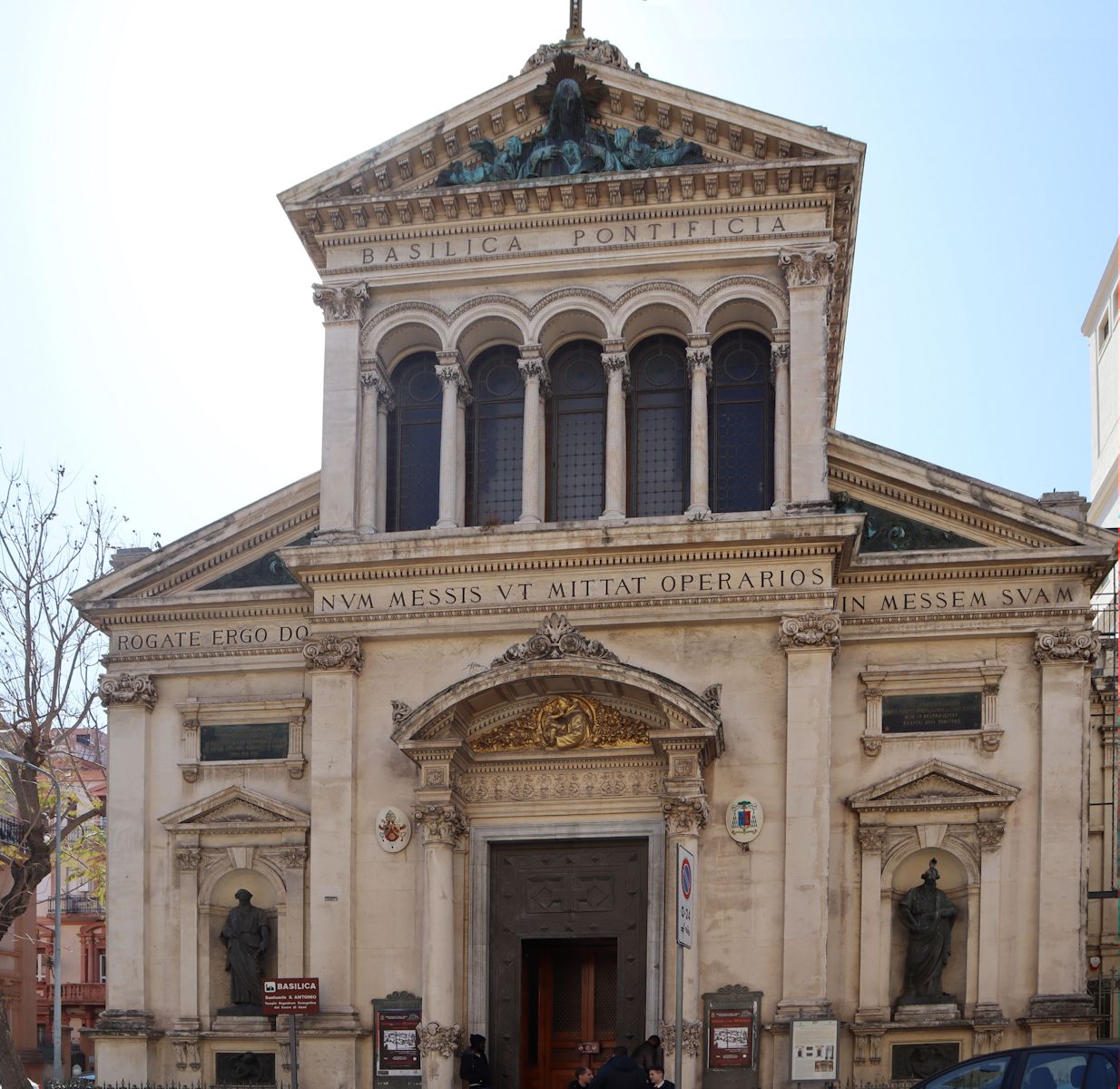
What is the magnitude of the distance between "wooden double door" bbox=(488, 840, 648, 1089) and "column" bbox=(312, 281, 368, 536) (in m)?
6.06

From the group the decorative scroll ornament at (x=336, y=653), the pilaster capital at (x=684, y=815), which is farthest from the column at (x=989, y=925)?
the decorative scroll ornament at (x=336, y=653)

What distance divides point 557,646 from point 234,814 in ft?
20.7

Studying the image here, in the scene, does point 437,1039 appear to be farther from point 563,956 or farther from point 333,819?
point 333,819

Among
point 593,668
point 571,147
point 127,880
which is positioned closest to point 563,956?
point 593,668

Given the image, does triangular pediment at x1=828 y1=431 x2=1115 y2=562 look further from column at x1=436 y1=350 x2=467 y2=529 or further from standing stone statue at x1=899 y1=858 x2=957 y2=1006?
column at x1=436 y1=350 x2=467 y2=529

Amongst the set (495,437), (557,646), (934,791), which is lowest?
(934,791)

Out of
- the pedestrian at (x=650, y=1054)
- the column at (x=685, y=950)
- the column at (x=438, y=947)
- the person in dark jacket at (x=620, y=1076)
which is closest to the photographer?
the person in dark jacket at (x=620, y=1076)

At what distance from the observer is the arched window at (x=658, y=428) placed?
29297 millimetres

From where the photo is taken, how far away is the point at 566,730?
27.8m

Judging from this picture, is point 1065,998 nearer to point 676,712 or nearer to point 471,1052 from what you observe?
point 676,712

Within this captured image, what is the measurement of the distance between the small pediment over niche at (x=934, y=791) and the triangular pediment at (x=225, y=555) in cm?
1033

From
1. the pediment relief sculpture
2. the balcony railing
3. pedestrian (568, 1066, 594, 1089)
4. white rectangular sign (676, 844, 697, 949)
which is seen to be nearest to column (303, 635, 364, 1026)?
pedestrian (568, 1066, 594, 1089)

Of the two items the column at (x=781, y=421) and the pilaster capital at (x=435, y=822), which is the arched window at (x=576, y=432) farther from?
the pilaster capital at (x=435, y=822)

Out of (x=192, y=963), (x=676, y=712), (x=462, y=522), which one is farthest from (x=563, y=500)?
(x=192, y=963)
